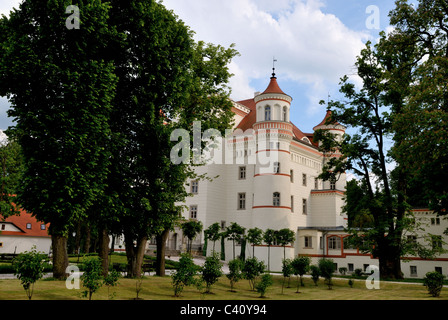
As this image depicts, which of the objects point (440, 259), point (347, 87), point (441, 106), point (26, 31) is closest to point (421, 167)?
point (441, 106)

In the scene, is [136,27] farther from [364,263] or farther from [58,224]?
[364,263]

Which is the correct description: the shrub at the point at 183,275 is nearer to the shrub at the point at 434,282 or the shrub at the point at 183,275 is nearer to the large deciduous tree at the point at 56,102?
the large deciduous tree at the point at 56,102

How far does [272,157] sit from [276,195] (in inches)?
157

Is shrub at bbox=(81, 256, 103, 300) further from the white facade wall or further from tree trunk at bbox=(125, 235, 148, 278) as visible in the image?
the white facade wall

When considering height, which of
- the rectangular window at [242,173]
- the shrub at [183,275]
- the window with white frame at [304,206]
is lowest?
the shrub at [183,275]

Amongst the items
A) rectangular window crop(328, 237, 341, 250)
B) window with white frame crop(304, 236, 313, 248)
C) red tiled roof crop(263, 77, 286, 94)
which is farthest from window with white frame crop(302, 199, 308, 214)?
red tiled roof crop(263, 77, 286, 94)

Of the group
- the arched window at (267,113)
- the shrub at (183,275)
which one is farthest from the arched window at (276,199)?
the shrub at (183,275)

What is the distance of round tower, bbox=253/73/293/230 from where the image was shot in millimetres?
38375

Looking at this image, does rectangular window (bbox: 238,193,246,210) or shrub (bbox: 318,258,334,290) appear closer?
shrub (bbox: 318,258,334,290)

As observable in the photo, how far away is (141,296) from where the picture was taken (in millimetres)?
14672

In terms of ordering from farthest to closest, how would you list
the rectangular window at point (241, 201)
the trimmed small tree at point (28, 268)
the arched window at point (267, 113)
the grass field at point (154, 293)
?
the rectangular window at point (241, 201) → the arched window at point (267, 113) → the grass field at point (154, 293) → the trimmed small tree at point (28, 268)

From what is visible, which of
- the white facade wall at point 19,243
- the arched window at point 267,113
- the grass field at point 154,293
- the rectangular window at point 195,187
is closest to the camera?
the grass field at point 154,293

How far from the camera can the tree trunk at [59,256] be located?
1527 cm

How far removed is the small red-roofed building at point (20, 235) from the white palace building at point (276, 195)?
18.8 metres
